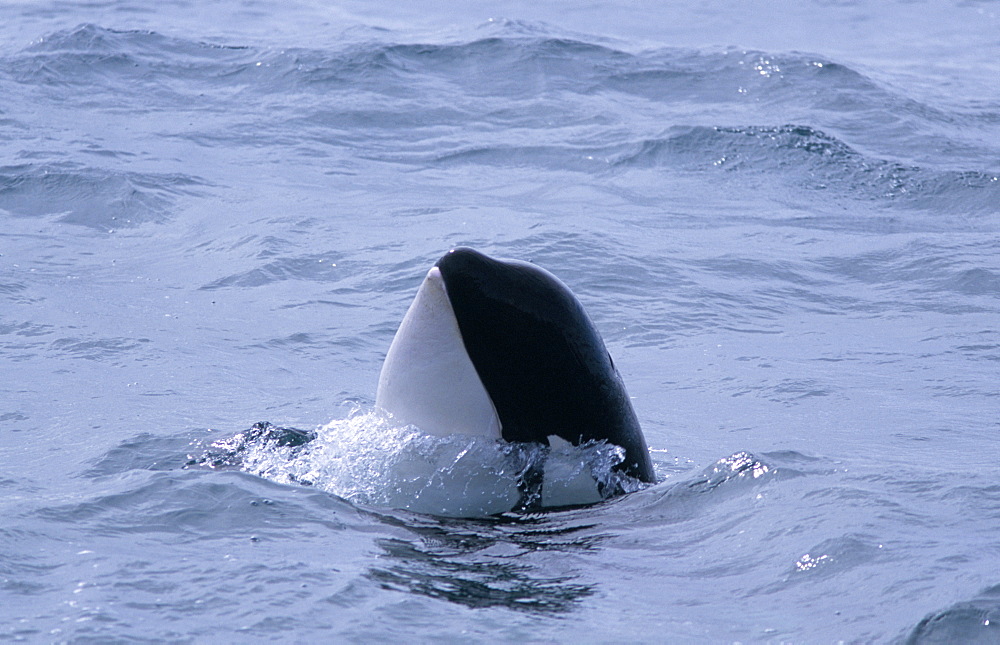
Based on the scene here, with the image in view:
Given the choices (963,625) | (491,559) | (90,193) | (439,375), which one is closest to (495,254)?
(90,193)

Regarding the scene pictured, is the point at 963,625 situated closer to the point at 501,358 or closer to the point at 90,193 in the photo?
the point at 501,358

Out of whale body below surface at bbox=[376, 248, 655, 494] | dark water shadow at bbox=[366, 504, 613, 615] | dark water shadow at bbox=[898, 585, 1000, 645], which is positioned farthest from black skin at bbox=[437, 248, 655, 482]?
dark water shadow at bbox=[898, 585, 1000, 645]

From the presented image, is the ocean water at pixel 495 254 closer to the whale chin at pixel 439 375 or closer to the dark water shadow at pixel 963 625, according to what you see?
the dark water shadow at pixel 963 625

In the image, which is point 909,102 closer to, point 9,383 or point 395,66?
point 395,66

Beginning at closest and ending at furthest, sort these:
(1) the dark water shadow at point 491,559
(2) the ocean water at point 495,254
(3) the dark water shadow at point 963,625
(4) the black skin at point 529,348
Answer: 1. (3) the dark water shadow at point 963,625
2. (1) the dark water shadow at point 491,559
3. (2) the ocean water at point 495,254
4. (4) the black skin at point 529,348

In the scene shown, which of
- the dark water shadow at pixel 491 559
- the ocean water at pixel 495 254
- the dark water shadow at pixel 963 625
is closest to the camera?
the dark water shadow at pixel 963 625

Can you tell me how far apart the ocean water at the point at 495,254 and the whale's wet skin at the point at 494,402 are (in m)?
0.05

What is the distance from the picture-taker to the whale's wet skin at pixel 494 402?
20.9 ft

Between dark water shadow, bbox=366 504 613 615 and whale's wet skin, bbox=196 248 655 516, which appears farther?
whale's wet skin, bbox=196 248 655 516

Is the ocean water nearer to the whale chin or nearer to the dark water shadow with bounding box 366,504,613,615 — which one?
the dark water shadow with bounding box 366,504,613,615

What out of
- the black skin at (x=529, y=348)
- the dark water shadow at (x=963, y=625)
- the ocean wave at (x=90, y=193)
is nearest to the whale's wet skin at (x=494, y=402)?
the black skin at (x=529, y=348)

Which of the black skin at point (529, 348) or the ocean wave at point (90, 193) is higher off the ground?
the black skin at point (529, 348)

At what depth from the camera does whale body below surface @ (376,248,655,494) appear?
20.9 feet

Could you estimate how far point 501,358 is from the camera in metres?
6.38
